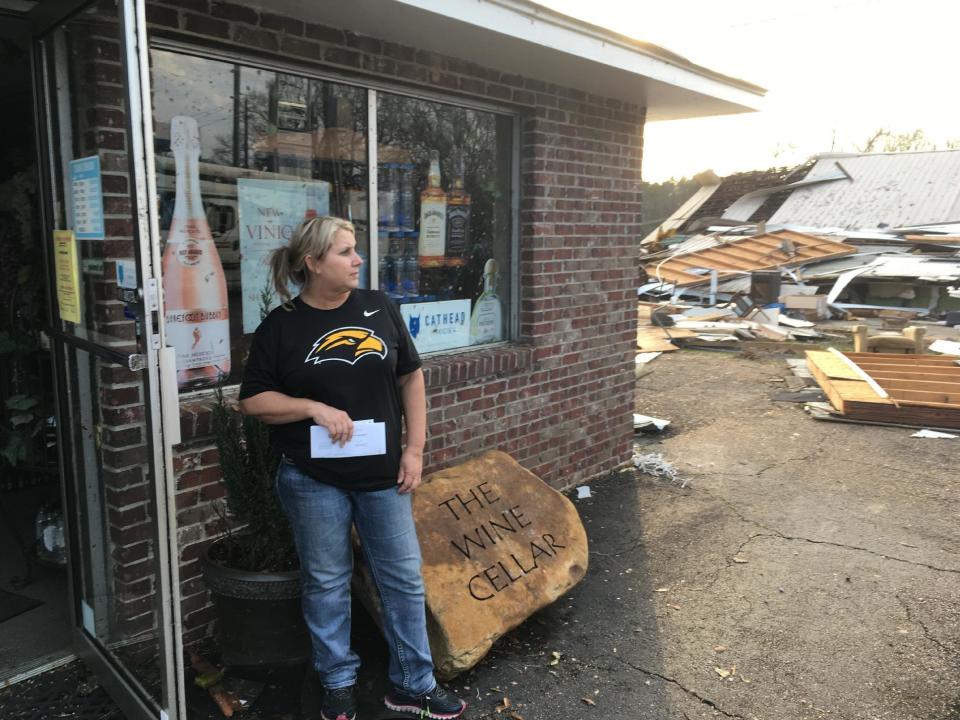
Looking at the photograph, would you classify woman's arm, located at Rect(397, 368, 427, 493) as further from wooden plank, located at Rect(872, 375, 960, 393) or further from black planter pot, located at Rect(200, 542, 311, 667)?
wooden plank, located at Rect(872, 375, 960, 393)

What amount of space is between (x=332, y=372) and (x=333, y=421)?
0.59 ft

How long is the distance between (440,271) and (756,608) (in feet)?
9.14

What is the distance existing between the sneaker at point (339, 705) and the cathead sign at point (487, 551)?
1.50 ft

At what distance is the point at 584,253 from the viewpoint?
5.68 meters

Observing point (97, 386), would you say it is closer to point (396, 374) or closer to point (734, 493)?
point (396, 374)

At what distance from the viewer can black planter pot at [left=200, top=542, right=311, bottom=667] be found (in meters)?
3.10

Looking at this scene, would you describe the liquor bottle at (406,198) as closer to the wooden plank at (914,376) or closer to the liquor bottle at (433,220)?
the liquor bottle at (433,220)

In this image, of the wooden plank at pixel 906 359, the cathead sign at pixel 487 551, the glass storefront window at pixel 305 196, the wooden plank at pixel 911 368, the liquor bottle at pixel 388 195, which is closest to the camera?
the cathead sign at pixel 487 551

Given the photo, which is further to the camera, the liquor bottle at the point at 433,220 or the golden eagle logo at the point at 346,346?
the liquor bottle at the point at 433,220

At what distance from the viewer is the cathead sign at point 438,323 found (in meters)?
4.80

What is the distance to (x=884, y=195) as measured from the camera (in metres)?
22.1

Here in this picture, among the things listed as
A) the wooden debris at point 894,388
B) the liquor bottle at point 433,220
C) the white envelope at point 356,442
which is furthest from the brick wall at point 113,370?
the wooden debris at point 894,388

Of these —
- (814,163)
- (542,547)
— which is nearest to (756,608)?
(542,547)

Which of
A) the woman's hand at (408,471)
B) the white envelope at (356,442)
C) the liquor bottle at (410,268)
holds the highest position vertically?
the liquor bottle at (410,268)
